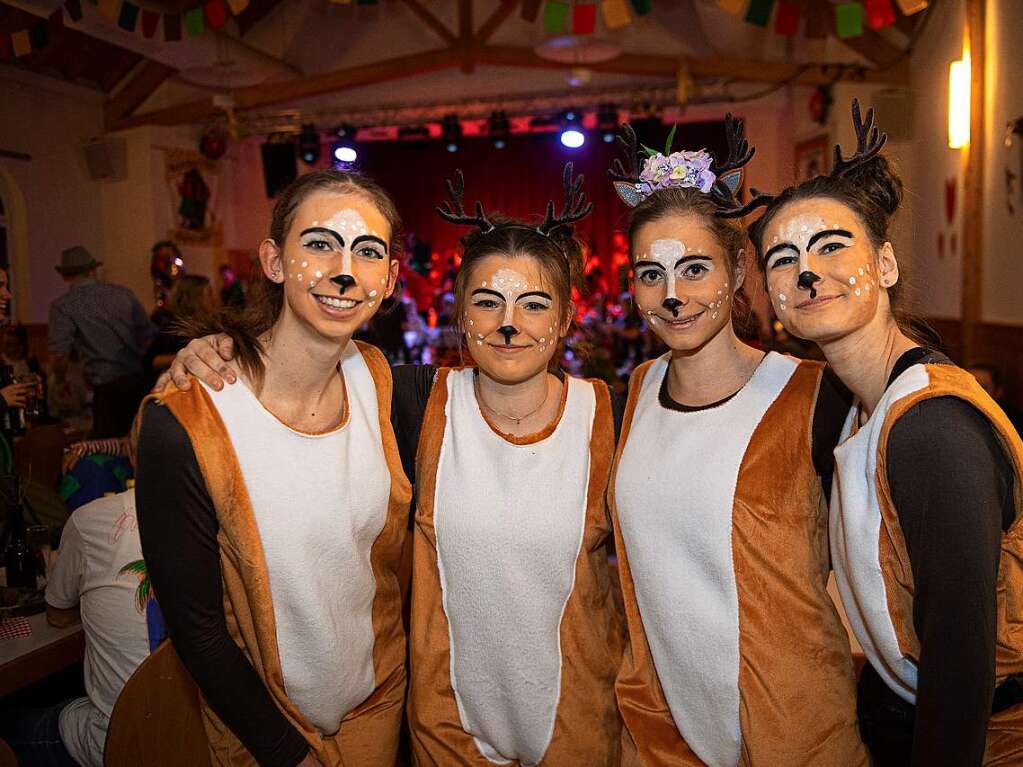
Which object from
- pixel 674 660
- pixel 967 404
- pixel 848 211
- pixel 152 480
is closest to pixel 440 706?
pixel 674 660

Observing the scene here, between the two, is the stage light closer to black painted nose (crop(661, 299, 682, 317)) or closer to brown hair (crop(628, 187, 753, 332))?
Result: brown hair (crop(628, 187, 753, 332))

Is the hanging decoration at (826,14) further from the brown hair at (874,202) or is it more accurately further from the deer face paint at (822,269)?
the deer face paint at (822,269)

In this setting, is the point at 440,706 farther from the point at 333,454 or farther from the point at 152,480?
the point at 152,480

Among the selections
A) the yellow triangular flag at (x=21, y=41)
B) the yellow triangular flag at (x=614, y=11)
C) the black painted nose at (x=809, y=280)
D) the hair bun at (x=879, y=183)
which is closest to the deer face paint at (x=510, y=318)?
the black painted nose at (x=809, y=280)

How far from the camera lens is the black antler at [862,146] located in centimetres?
159

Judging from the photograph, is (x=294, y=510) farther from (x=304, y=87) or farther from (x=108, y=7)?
(x=304, y=87)

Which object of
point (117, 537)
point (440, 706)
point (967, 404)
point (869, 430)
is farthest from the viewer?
point (117, 537)

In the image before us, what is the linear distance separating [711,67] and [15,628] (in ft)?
28.1

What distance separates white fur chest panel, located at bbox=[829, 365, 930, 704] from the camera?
1.46 metres

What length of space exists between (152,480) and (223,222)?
438 inches

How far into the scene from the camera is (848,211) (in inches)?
62.3

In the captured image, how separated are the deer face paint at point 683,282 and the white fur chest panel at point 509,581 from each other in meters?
0.39

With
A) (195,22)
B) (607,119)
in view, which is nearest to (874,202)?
(195,22)

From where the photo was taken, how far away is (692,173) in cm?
187
